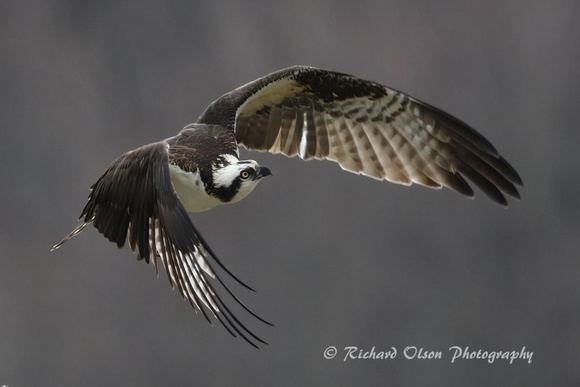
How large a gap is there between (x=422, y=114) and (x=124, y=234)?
2.25 m

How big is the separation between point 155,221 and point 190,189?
23.0 inches

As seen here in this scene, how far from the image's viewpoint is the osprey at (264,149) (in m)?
4.67

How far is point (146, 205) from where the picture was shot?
4777 mm

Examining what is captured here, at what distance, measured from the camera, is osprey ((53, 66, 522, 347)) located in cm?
467

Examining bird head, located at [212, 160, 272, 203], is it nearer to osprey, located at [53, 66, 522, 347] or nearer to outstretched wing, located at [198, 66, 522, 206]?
osprey, located at [53, 66, 522, 347]

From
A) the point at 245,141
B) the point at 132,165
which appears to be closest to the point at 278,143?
the point at 245,141

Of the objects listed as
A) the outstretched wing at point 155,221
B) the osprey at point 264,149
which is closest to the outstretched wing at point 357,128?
the osprey at point 264,149

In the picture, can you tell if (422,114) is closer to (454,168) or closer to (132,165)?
(454,168)

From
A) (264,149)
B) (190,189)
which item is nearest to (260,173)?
(190,189)

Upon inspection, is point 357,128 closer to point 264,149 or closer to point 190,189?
point 264,149

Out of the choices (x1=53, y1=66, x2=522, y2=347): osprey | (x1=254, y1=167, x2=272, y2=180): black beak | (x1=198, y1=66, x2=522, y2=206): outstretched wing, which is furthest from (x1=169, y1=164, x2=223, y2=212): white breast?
(x1=198, y1=66, x2=522, y2=206): outstretched wing

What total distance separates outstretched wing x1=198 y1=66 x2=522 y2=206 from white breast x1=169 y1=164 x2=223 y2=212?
2.48 ft

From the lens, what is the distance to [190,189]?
5.27m

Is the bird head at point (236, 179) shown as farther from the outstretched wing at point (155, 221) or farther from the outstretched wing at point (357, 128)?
the outstretched wing at point (357, 128)
